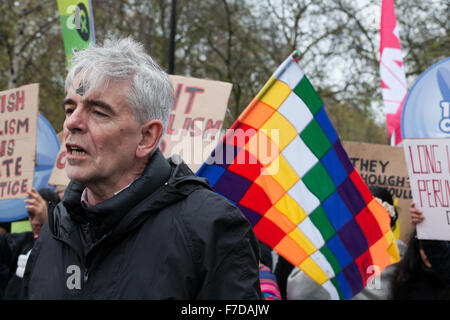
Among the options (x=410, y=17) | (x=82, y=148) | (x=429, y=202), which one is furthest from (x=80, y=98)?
(x=410, y=17)

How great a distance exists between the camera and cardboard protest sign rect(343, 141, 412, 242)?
4184mm

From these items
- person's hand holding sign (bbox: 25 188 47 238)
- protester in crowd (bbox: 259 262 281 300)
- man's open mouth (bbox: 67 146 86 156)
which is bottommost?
protester in crowd (bbox: 259 262 281 300)

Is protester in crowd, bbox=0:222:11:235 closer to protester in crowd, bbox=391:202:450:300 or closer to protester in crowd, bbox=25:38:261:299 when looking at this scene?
protester in crowd, bbox=25:38:261:299

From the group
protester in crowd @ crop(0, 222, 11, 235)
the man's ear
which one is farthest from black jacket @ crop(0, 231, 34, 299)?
the man's ear

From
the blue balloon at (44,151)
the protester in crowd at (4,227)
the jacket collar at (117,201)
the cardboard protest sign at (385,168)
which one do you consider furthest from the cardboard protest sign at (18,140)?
the cardboard protest sign at (385,168)

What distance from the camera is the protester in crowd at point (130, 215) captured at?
1.38m

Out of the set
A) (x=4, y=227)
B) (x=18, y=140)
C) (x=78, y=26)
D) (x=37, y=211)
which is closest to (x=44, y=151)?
(x=4, y=227)

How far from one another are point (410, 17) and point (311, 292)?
1043 cm

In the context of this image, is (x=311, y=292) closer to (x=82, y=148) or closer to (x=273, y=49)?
(x=82, y=148)

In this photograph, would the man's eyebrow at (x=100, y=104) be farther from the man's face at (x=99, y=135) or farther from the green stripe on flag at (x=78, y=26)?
the green stripe on flag at (x=78, y=26)

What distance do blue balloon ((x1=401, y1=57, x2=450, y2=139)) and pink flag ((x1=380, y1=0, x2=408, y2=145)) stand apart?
171 centimetres

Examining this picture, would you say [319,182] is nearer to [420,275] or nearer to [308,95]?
[308,95]

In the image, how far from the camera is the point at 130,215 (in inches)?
56.7

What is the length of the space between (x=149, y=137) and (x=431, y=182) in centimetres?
185
